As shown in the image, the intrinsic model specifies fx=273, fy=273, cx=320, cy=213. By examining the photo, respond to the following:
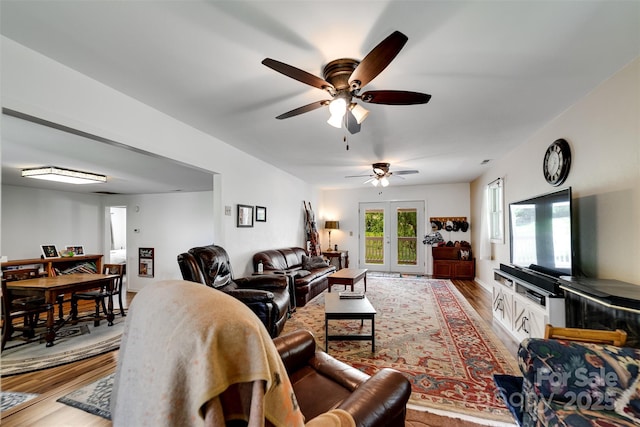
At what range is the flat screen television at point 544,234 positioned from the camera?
2.53m

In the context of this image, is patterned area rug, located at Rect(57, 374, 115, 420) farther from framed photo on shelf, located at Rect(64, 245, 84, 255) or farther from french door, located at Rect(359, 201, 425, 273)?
french door, located at Rect(359, 201, 425, 273)

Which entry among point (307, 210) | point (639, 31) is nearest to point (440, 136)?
point (639, 31)

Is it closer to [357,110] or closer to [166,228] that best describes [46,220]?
[166,228]

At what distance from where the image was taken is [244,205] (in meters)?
4.39

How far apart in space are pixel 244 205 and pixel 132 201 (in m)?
4.62

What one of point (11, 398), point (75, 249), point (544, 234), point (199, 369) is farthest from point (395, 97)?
point (75, 249)

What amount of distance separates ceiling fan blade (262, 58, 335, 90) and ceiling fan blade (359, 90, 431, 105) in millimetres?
310

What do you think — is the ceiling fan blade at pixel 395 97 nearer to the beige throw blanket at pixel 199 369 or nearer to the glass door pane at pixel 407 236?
the beige throw blanket at pixel 199 369

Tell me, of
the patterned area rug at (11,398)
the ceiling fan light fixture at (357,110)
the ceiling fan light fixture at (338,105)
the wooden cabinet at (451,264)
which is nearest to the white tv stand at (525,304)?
the ceiling fan light fixture at (357,110)

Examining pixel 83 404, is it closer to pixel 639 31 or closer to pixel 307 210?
pixel 639 31

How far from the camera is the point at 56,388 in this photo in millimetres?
2438

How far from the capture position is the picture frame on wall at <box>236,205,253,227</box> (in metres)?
4.25

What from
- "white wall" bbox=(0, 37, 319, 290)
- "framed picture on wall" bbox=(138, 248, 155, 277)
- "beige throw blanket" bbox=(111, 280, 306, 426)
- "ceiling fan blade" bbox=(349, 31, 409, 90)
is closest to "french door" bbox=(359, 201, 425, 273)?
"white wall" bbox=(0, 37, 319, 290)

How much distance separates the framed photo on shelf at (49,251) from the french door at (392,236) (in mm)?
7439
